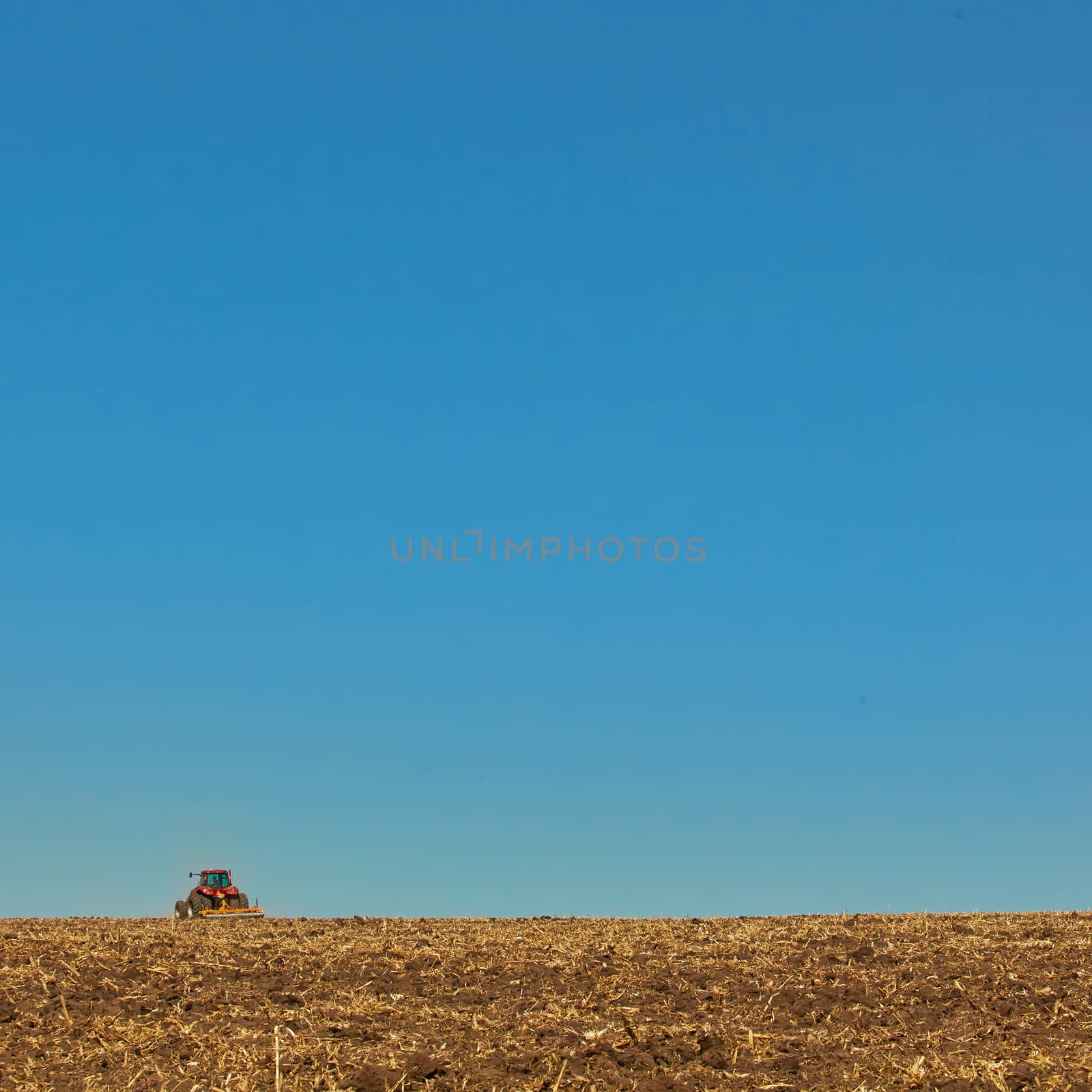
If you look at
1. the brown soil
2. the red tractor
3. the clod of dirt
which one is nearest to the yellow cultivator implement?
the red tractor

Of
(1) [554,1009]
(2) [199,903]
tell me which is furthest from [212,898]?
(1) [554,1009]

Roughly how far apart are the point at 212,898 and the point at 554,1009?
28.5 meters

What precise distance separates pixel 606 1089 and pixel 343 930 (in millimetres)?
12692

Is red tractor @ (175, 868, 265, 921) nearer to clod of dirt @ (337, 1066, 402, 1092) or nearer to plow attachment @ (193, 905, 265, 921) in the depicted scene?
plow attachment @ (193, 905, 265, 921)

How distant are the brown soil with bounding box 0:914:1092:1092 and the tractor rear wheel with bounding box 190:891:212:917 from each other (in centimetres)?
1848

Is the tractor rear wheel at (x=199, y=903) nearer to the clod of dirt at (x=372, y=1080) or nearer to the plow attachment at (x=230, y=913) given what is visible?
the plow attachment at (x=230, y=913)

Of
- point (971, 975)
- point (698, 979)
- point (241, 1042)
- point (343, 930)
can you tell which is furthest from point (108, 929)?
point (971, 975)

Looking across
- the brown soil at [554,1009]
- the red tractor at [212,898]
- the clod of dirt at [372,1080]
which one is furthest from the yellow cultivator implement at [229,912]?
the clod of dirt at [372,1080]

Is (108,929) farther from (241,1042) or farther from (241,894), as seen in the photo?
(241,894)

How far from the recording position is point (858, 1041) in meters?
15.7

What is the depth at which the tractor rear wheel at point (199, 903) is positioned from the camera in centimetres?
4234

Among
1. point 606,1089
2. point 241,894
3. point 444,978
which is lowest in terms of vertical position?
point 606,1089

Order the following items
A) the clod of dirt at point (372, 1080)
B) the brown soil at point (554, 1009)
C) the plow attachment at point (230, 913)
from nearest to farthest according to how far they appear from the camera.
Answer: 1. the clod of dirt at point (372, 1080)
2. the brown soil at point (554, 1009)
3. the plow attachment at point (230, 913)

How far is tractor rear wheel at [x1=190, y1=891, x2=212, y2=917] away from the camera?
139ft
